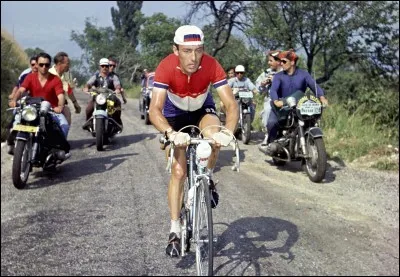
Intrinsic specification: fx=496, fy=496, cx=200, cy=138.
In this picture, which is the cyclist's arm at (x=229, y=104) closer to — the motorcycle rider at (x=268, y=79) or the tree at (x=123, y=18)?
the motorcycle rider at (x=268, y=79)

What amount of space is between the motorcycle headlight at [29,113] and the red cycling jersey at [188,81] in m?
4.19

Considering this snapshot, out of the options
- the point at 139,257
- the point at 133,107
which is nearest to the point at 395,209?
the point at 139,257

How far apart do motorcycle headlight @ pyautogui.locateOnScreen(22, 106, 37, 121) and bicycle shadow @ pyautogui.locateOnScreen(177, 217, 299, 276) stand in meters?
3.65

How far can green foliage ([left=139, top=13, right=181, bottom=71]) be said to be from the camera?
31.7ft

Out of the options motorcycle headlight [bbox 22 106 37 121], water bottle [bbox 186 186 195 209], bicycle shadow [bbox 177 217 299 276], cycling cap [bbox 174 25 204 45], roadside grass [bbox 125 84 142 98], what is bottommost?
roadside grass [bbox 125 84 142 98]

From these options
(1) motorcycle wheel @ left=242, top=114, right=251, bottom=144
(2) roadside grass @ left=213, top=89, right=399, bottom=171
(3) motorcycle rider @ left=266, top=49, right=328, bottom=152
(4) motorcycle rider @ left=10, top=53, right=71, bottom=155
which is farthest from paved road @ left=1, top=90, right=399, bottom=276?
(1) motorcycle wheel @ left=242, top=114, right=251, bottom=144

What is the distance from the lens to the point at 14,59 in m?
24.0

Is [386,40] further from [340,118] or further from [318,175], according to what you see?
[318,175]

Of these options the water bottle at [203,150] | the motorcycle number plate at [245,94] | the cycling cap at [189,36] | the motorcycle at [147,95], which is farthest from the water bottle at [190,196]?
the motorcycle at [147,95]

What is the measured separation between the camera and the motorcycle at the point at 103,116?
34.8 feet

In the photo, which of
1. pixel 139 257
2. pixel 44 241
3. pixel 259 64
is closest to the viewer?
pixel 139 257

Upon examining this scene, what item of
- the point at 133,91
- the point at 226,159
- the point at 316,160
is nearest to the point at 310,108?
the point at 316,160

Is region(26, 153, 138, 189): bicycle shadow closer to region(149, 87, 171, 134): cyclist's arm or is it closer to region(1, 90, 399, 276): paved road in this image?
region(1, 90, 399, 276): paved road

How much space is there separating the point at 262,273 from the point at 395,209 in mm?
3577
